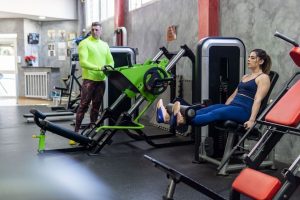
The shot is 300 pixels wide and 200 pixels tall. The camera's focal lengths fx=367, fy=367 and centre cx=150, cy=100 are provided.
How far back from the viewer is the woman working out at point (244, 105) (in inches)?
133

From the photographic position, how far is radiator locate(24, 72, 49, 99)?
1213cm

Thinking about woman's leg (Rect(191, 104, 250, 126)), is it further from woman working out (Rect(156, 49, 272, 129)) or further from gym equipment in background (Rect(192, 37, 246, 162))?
gym equipment in background (Rect(192, 37, 246, 162))

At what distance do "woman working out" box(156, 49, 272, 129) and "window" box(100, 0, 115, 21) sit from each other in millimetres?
7112

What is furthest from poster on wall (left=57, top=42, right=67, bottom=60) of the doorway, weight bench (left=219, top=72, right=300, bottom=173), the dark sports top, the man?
weight bench (left=219, top=72, right=300, bottom=173)

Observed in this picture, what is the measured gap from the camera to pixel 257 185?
196 centimetres

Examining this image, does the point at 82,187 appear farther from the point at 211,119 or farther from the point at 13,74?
the point at 13,74

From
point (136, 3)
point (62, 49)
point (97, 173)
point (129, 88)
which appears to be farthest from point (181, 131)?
point (62, 49)

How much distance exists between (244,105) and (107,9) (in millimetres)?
7722

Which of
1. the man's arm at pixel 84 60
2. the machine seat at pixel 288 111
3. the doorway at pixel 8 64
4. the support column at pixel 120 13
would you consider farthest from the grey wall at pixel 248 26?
the doorway at pixel 8 64

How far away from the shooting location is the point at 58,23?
42.3 ft

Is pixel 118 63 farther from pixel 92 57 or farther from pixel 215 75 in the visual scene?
pixel 215 75

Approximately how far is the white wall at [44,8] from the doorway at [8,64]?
1.13 meters

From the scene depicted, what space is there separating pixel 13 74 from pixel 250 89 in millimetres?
10955

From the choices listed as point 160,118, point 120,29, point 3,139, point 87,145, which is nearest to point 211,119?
point 160,118
